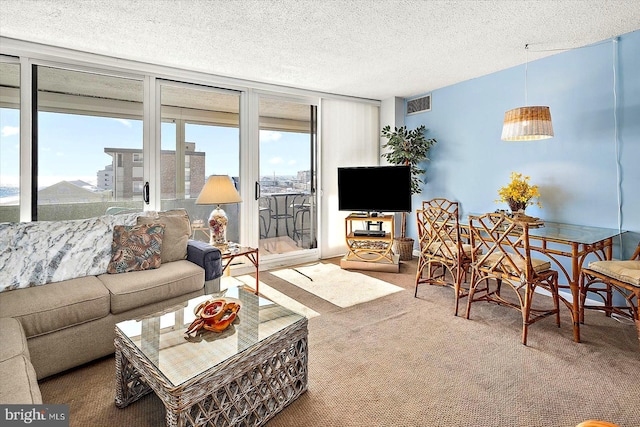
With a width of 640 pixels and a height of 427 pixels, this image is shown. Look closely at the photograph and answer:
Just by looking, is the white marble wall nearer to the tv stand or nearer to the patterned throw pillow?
the patterned throw pillow

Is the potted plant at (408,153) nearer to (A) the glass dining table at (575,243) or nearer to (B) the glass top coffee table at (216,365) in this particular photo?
(A) the glass dining table at (575,243)

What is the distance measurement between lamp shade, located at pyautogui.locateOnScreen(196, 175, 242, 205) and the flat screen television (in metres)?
1.75

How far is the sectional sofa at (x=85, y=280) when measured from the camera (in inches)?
78.5

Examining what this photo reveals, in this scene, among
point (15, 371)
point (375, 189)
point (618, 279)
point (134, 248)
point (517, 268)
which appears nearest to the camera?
point (15, 371)

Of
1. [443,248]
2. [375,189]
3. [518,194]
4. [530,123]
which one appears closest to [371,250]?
[375,189]

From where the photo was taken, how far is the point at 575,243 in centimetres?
247

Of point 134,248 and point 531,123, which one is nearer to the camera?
point 134,248

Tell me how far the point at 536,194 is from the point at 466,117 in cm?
140

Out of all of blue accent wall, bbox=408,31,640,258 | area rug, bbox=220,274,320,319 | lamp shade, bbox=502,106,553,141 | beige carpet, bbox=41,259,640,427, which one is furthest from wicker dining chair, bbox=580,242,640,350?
area rug, bbox=220,274,320,319

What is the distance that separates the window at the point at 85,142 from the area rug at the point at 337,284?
1939 mm

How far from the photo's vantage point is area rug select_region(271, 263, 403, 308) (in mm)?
3451

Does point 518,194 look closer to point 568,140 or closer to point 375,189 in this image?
point 568,140

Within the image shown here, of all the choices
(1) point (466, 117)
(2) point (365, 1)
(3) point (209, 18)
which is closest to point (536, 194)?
(1) point (466, 117)

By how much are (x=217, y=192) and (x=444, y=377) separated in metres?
2.44
